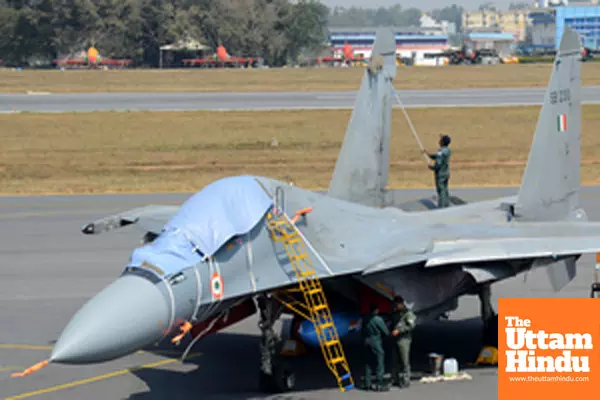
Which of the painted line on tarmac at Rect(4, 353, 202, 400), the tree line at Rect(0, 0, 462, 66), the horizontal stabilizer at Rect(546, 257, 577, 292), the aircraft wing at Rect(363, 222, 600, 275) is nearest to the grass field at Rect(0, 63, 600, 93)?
the tree line at Rect(0, 0, 462, 66)

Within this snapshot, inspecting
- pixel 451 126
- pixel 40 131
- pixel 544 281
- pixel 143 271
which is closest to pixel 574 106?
pixel 544 281

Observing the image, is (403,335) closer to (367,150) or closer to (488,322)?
(488,322)

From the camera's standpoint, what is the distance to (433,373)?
17.4 meters

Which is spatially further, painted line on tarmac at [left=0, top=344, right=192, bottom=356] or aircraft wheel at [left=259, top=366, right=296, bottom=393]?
painted line on tarmac at [left=0, top=344, right=192, bottom=356]

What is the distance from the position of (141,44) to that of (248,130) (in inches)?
4308

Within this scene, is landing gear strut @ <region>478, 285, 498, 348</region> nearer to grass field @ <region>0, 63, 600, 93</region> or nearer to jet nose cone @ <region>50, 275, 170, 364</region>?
jet nose cone @ <region>50, 275, 170, 364</region>

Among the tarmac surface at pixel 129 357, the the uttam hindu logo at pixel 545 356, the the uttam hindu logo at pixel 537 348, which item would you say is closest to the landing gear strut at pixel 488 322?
the tarmac surface at pixel 129 357

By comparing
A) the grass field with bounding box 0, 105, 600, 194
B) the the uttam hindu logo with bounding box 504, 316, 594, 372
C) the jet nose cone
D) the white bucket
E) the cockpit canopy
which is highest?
the cockpit canopy

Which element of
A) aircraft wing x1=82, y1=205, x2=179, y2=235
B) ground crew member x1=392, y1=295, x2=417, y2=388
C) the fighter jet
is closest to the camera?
the fighter jet

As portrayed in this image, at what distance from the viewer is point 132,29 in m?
162

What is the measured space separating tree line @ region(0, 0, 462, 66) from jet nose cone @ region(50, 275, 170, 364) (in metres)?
150

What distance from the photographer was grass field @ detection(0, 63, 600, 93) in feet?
320

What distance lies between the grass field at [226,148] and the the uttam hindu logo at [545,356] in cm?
2325

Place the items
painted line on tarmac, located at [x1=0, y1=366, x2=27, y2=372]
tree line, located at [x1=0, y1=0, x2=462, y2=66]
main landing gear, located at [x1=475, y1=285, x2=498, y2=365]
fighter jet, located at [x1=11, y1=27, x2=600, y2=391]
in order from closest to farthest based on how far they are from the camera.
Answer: fighter jet, located at [x1=11, y1=27, x2=600, y2=391] < painted line on tarmac, located at [x1=0, y1=366, x2=27, y2=372] < main landing gear, located at [x1=475, y1=285, x2=498, y2=365] < tree line, located at [x1=0, y1=0, x2=462, y2=66]
